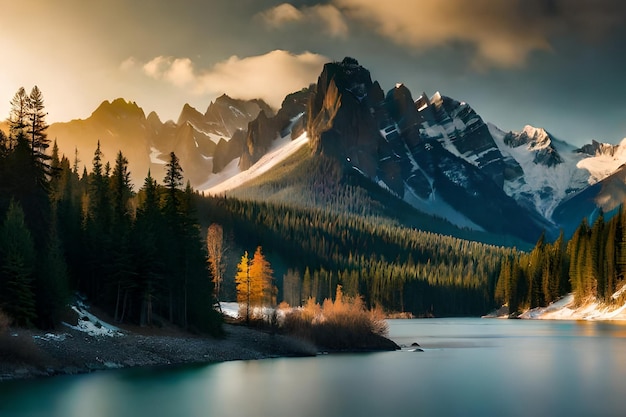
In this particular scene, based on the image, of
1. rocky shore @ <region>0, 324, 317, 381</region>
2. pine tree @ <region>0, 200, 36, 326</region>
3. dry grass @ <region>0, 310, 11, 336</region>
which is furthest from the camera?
pine tree @ <region>0, 200, 36, 326</region>

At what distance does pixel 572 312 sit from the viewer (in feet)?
496

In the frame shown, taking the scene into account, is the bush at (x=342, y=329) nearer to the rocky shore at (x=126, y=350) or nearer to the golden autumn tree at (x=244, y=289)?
the rocky shore at (x=126, y=350)

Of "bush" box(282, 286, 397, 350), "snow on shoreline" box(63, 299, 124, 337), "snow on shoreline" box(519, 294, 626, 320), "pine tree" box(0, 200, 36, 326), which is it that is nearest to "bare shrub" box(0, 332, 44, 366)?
"pine tree" box(0, 200, 36, 326)

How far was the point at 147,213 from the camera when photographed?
7838 centimetres

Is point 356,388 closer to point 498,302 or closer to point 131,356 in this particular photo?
point 131,356

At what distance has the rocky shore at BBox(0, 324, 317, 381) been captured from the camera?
52.8 metres

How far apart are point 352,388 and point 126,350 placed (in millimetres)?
21540

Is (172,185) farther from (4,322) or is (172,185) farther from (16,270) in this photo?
(4,322)

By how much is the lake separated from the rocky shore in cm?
217

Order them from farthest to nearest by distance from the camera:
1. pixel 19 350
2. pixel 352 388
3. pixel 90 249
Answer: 1. pixel 90 249
2. pixel 19 350
3. pixel 352 388

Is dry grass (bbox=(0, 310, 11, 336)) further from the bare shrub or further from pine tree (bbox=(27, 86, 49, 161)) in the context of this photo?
pine tree (bbox=(27, 86, 49, 161))

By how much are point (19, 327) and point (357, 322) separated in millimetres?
37710

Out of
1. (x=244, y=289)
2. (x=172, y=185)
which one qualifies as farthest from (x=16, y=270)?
(x=244, y=289)

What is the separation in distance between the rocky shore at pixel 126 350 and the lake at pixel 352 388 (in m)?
2.17
